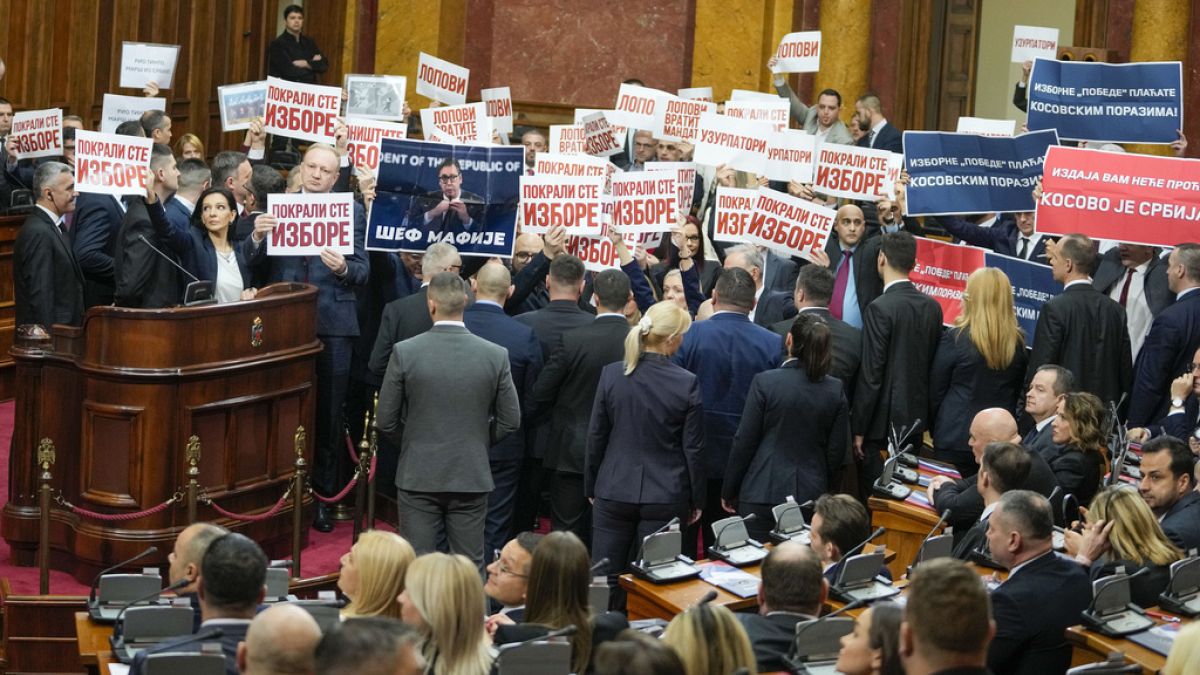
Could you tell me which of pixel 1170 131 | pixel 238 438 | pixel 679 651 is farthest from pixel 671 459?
pixel 1170 131

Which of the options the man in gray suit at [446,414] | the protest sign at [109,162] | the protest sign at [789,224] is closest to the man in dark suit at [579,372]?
the man in gray suit at [446,414]

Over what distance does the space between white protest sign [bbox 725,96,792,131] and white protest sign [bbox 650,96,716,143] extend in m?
0.22

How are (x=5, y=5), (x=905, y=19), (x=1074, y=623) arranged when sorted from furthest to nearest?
(x=905, y=19) < (x=5, y=5) < (x=1074, y=623)

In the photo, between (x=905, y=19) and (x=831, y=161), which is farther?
(x=905, y=19)

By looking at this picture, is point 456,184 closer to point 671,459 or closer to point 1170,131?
point 671,459

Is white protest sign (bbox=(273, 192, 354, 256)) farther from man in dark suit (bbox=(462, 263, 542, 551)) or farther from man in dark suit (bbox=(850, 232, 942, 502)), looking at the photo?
man in dark suit (bbox=(850, 232, 942, 502))

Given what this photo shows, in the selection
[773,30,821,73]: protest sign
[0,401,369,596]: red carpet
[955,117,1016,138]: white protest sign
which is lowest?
[0,401,369,596]: red carpet

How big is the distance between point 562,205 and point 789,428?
2.61 meters

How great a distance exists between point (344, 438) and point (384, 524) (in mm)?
583

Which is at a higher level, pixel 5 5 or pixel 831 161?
pixel 5 5

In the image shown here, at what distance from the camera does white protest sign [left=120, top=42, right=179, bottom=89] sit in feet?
47.8

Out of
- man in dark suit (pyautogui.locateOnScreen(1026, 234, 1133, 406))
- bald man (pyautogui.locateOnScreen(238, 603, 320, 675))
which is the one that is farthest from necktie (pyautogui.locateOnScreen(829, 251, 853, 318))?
bald man (pyautogui.locateOnScreen(238, 603, 320, 675))

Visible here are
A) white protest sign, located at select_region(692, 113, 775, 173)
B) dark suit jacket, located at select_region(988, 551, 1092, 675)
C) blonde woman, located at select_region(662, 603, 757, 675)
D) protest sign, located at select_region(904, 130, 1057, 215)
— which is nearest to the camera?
blonde woman, located at select_region(662, 603, 757, 675)

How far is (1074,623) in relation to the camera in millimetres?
6641
